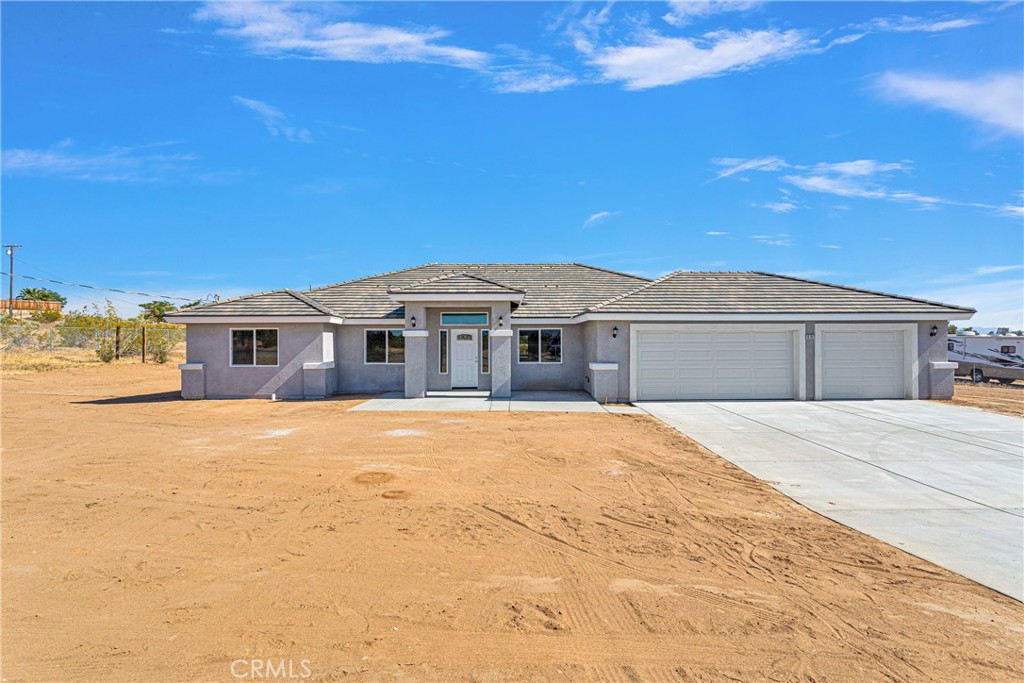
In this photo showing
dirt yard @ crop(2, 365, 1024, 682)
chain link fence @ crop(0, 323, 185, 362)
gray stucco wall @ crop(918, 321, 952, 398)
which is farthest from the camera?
chain link fence @ crop(0, 323, 185, 362)

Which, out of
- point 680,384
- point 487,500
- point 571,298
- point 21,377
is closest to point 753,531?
point 487,500

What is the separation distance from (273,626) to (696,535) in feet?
13.4

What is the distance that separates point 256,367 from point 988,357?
32275mm

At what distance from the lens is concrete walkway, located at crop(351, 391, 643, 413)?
14805mm

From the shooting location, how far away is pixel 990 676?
3.23m

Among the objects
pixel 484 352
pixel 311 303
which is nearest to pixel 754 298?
pixel 484 352

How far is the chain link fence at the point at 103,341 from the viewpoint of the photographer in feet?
103

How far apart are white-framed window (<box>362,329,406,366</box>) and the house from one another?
0.05 meters

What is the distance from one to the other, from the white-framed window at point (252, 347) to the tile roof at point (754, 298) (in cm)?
1090

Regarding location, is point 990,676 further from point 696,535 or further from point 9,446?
point 9,446

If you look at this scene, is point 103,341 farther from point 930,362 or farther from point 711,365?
point 930,362

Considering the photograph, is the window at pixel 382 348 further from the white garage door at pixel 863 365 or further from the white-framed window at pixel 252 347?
the white garage door at pixel 863 365

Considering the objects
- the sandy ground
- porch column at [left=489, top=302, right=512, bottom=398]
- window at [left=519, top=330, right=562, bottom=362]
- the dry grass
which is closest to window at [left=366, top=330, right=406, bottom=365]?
porch column at [left=489, top=302, right=512, bottom=398]

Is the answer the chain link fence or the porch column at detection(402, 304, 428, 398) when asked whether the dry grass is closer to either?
the chain link fence
